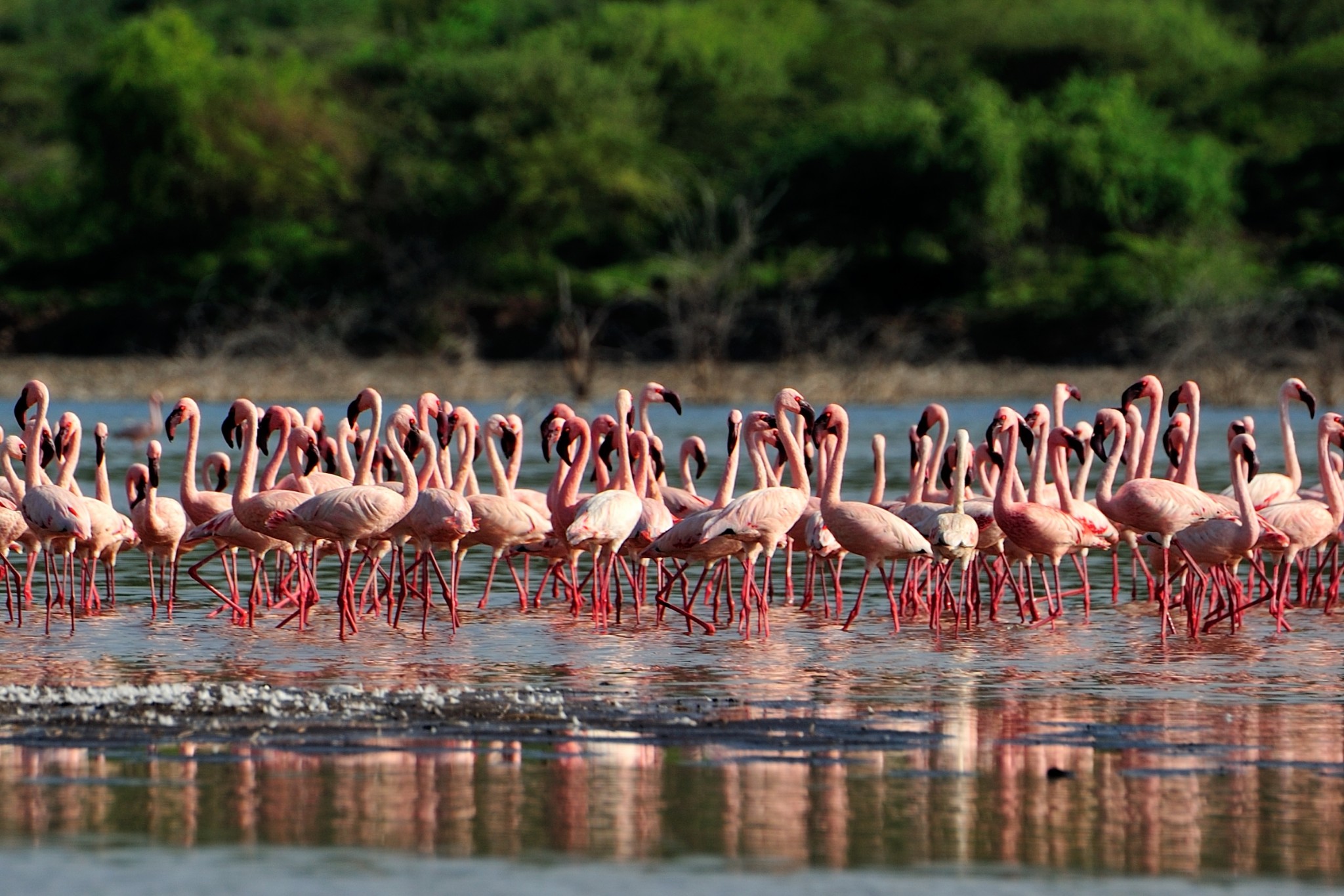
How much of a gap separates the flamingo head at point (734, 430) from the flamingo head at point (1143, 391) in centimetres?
214

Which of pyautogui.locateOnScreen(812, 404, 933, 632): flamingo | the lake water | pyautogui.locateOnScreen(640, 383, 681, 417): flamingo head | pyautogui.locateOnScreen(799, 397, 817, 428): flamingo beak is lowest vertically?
the lake water

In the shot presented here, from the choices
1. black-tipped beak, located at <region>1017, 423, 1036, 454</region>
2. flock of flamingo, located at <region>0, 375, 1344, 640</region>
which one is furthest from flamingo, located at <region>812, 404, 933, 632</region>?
black-tipped beak, located at <region>1017, 423, 1036, 454</region>

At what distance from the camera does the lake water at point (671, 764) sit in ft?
19.7

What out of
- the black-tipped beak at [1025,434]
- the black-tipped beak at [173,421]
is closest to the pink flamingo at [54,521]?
the black-tipped beak at [173,421]

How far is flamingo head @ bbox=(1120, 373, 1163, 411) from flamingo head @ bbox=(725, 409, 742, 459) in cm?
214

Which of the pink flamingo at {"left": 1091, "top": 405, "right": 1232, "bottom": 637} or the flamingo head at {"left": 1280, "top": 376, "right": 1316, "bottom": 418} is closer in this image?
the pink flamingo at {"left": 1091, "top": 405, "right": 1232, "bottom": 637}

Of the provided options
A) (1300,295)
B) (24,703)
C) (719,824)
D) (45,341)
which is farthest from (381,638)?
(45,341)

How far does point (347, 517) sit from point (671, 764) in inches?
158

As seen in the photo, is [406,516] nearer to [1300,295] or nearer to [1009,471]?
[1009,471]

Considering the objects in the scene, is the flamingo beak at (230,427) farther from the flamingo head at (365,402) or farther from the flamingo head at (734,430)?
the flamingo head at (734,430)

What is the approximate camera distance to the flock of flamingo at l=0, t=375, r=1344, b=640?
11.1 metres

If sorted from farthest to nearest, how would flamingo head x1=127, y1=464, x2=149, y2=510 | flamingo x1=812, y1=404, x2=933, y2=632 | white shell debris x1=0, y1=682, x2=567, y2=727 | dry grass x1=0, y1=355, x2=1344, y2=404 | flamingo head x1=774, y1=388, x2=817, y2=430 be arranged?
dry grass x1=0, y1=355, x2=1344, y2=404 → flamingo head x1=127, y1=464, x2=149, y2=510 → flamingo head x1=774, y1=388, x2=817, y2=430 → flamingo x1=812, y1=404, x2=933, y2=632 → white shell debris x1=0, y1=682, x2=567, y2=727

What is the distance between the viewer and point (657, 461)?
13.1 metres

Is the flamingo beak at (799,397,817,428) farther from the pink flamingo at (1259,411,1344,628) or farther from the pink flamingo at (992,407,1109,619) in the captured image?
the pink flamingo at (1259,411,1344,628)
